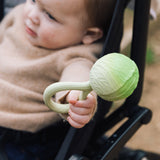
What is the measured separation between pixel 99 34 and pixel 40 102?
273 mm

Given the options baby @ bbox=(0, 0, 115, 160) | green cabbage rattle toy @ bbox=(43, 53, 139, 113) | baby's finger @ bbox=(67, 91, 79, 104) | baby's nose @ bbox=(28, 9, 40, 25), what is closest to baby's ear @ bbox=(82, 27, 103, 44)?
baby @ bbox=(0, 0, 115, 160)

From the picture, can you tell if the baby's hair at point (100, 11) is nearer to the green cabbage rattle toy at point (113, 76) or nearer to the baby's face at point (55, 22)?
the baby's face at point (55, 22)

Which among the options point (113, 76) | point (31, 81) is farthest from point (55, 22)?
point (113, 76)

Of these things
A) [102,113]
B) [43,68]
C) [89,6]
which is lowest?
[102,113]

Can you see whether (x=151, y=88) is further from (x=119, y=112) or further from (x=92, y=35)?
(x=92, y=35)

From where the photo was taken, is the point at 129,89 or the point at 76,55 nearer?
the point at 129,89

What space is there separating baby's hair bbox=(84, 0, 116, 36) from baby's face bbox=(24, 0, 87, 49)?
2 centimetres

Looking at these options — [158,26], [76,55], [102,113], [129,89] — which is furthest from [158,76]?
[129,89]

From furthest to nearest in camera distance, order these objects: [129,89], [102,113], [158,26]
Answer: [158,26] → [102,113] → [129,89]

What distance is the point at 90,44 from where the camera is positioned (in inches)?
36.6

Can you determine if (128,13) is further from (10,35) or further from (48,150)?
(48,150)

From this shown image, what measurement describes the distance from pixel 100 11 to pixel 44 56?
0.71 feet

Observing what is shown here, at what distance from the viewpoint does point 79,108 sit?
631mm

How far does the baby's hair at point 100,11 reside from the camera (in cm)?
85
